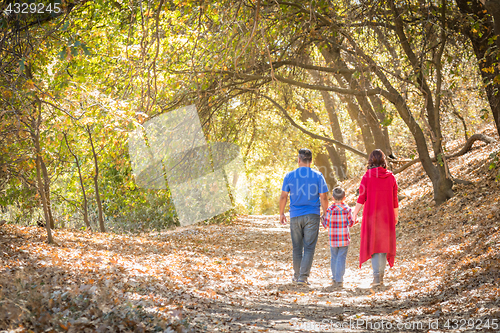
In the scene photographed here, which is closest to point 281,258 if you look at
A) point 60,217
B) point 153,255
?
point 153,255

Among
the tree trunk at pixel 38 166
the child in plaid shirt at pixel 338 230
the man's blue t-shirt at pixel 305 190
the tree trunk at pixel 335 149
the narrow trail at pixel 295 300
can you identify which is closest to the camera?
the narrow trail at pixel 295 300

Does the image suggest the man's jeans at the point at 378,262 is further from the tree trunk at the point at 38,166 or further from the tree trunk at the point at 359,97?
the tree trunk at the point at 359,97

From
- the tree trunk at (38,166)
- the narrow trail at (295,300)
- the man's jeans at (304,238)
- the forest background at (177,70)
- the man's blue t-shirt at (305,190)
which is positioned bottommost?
the narrow trail at (295,300)

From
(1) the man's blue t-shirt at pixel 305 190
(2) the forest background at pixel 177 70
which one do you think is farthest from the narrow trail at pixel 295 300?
(2) the forest background at pixel 177 70

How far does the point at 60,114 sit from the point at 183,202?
874cm

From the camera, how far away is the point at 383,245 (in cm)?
618

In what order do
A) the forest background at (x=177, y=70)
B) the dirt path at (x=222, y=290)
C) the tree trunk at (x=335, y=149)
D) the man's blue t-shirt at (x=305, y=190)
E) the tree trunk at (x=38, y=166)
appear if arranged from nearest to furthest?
the dirt path at (x=222, y=290) → the man's blue t-shirt at (x=305, y=190) → the forest background at (x=177, y=70) → the tree trunk at (x=38, y=166) → the tree trunk at (x=335, y=149)

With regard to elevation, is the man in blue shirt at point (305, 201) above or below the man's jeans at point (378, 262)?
above

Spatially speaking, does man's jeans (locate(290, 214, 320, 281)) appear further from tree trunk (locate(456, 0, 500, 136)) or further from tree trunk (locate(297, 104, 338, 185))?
tree trunk (locate(297, 104, 338, 185))

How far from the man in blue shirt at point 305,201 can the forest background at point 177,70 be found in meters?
1.85

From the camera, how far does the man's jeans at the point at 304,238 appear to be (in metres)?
6.34

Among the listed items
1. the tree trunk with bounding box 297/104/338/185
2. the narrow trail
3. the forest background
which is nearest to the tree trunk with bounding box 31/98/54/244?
the forest background

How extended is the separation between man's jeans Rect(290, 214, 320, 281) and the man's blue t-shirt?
0.33 ft

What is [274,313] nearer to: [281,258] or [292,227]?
[292,227]
